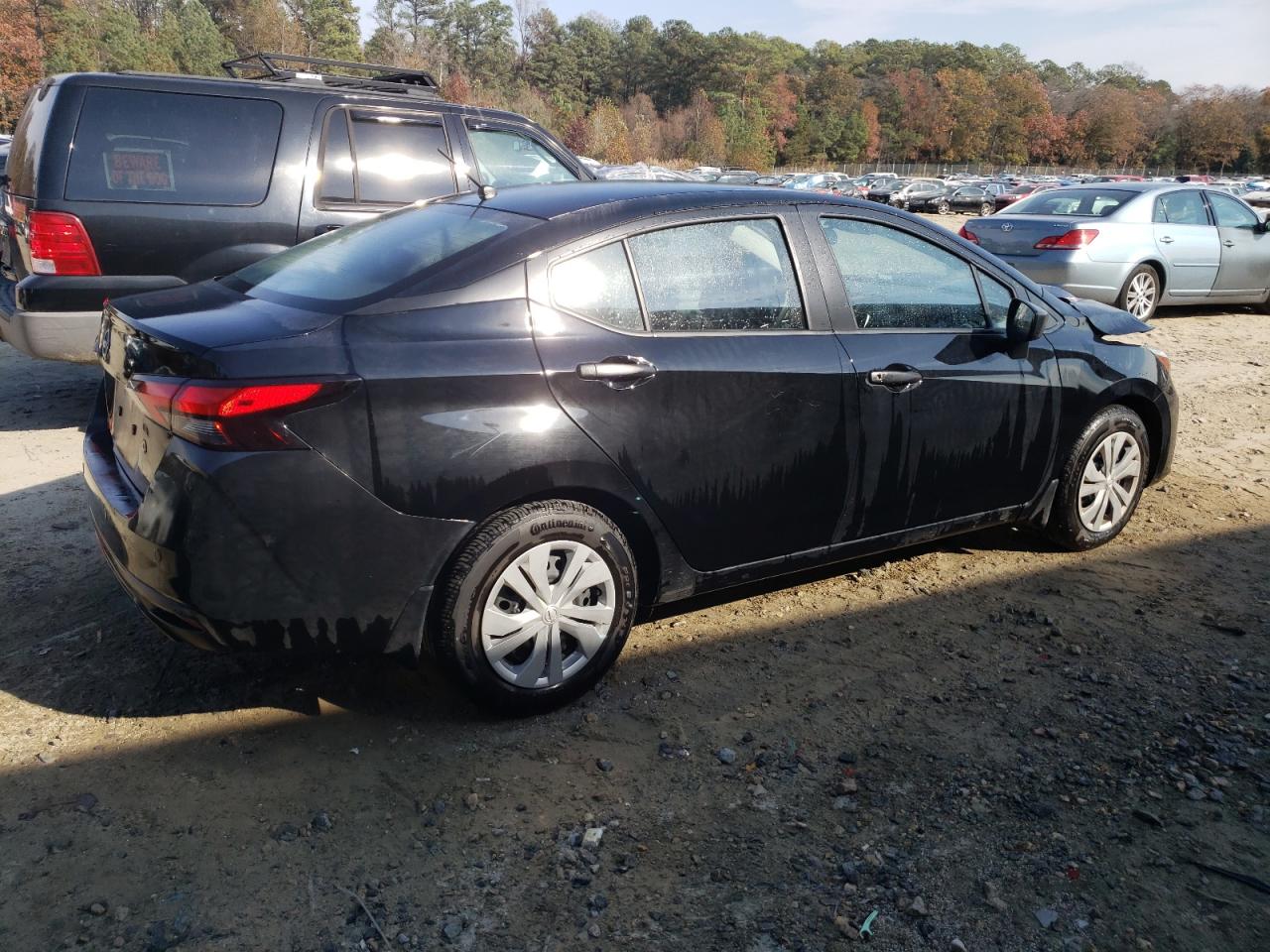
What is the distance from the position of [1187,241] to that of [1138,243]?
87 cm

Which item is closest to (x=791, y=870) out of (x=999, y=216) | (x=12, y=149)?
(x=12, y=149)

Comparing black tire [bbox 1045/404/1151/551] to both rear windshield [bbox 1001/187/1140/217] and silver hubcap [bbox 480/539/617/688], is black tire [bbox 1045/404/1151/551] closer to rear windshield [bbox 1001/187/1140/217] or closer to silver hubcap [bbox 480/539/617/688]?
silver hubcap [bbox 480/539/617/688]

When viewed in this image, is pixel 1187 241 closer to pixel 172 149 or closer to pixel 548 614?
pixel 172 149

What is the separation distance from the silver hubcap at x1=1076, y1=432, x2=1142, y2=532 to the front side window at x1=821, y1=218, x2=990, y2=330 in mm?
952

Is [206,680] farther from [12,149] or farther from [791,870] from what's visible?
[12,149]

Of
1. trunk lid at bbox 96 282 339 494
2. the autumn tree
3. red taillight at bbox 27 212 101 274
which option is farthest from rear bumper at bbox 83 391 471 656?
the autumn tree

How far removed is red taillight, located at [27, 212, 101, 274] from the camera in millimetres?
5348

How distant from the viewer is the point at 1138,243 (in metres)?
10.7

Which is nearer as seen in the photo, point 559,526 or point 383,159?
point 559,526

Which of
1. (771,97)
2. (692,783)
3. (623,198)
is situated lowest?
(692,783)

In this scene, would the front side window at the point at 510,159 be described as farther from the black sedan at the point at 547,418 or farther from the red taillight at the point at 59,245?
the black sedan at the point at 547,418

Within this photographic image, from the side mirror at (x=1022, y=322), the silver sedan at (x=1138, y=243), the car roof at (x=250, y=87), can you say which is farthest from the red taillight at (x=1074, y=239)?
the side mirror at (x=1022, y=322)

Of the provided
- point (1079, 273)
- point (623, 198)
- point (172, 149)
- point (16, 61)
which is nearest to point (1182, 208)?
point (1079, 273)

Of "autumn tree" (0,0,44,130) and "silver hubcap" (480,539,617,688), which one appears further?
"autumn tree" (0,0,44,130)
